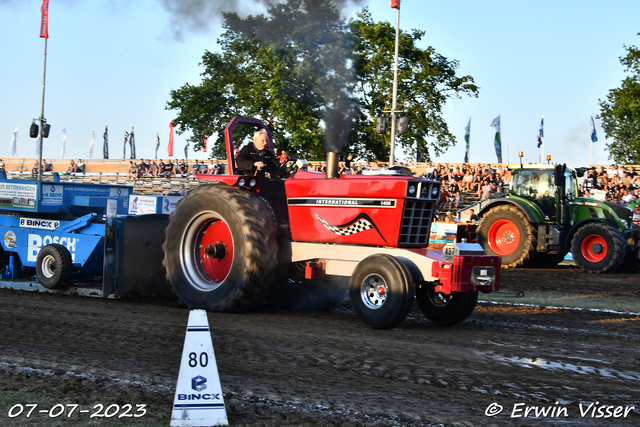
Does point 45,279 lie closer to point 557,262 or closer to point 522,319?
point 522,319

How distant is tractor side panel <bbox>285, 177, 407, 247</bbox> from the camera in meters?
6.38

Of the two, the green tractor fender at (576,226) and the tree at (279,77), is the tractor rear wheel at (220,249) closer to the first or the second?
the tree at (279,77)

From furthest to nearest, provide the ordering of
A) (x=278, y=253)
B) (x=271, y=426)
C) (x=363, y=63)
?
(x=363, y=63) → (x=278, y=253) → (x=271, y=426)

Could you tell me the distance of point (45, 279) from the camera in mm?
8719

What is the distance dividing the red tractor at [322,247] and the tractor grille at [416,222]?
0.01m

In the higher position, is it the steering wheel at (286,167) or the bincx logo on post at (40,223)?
the steering wheel at (286,167)

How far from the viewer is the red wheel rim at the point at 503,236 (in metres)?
14.9

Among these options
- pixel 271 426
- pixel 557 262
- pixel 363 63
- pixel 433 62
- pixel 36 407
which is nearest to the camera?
pixel 271 426

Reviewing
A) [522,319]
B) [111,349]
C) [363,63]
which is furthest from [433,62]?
[111,349]

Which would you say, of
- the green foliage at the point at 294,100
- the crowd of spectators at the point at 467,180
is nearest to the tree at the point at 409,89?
the green foliage at the point at 294,100

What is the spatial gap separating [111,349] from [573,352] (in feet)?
12.1

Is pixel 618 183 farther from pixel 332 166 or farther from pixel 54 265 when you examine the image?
pixel 54 265

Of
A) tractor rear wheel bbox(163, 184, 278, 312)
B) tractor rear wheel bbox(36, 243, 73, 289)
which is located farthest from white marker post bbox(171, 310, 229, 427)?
tractor rear wheel bbox(36, 243, 73, 289)

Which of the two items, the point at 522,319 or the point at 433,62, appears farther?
the point at 433,62
